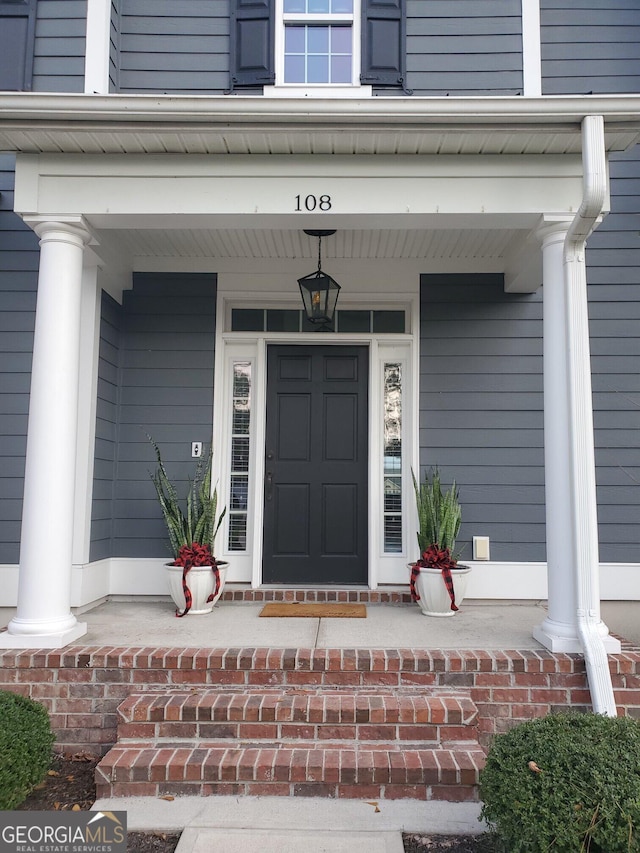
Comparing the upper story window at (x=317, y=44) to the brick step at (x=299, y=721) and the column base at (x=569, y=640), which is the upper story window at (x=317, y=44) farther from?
the brick step at (x=299, y=721)

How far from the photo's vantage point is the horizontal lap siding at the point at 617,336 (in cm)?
436

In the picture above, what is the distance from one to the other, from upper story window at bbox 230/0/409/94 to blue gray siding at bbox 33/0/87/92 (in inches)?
41.4

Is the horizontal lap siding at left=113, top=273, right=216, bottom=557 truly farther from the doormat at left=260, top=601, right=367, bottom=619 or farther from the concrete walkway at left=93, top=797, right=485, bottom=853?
the concrete walkway at left=93, top=797, right=485, bottom=853

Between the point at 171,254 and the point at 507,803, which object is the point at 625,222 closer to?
the point at 171,254

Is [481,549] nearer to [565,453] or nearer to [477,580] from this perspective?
[477,580]

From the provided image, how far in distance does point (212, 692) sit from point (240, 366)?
2.48 metres

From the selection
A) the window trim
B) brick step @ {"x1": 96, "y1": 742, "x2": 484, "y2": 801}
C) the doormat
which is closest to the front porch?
brick step @ {"x1": 96, "y1": 742, "x2": 484, "y2": 801}

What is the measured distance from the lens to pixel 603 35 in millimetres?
4484

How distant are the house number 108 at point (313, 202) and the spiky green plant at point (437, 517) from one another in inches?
73.7

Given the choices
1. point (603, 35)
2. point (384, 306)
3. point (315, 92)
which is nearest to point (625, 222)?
point (603, 35)

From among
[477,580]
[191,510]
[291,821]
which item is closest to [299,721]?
[291,821]

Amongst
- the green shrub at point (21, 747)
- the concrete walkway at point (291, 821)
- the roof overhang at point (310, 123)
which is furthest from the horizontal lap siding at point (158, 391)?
the concrete walkway at point (291, 821)

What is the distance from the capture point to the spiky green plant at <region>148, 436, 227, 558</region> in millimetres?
4109

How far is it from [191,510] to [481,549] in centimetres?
201
